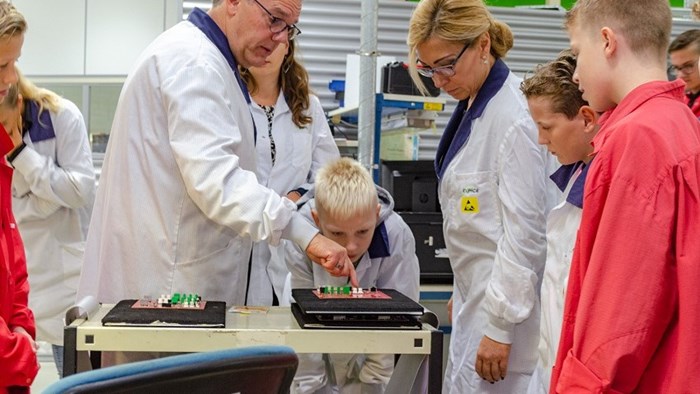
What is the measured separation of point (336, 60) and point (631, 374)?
5077mm

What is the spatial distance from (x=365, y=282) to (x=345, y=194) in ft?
0.96

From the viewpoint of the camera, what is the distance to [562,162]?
2.09 metres

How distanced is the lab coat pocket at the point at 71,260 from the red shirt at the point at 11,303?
62.7 inches

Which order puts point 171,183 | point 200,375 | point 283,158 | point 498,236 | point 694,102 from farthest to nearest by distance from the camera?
point 694,102, point 283,158, point 498,236, point 171,183, point 200,375

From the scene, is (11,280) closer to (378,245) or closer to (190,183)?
(190,183)

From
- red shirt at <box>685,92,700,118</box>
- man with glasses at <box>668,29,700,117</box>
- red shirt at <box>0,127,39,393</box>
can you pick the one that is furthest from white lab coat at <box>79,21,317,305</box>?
man with glasses at <box>668,29,700,117</box>

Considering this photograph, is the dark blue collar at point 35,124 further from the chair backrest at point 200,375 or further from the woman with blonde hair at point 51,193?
the chair backrest at point 200,375

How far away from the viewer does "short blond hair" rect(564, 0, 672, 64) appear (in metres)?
1.51

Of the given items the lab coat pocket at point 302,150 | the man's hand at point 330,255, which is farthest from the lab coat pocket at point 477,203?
the lab coat pocket at point 302,150

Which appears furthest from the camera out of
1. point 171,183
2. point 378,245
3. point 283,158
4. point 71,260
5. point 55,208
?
point 71,260

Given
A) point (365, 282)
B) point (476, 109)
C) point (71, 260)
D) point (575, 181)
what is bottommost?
point (71, 260)

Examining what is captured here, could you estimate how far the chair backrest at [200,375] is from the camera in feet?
3.57

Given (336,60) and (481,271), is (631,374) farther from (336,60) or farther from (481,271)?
(336,60)

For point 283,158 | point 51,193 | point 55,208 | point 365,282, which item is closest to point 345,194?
point 365,282
